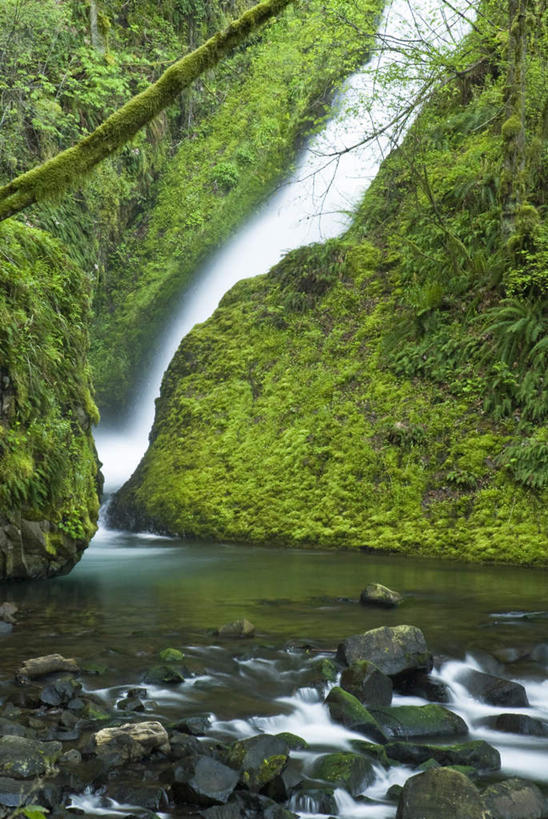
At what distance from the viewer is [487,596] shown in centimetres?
783

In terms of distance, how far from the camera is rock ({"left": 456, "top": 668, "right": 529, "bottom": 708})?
191 inches

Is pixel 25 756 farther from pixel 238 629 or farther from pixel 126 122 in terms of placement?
pixel 126 122

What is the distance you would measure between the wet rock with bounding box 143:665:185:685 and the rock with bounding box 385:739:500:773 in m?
1.77

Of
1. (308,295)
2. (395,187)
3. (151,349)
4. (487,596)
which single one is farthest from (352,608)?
(151,349)

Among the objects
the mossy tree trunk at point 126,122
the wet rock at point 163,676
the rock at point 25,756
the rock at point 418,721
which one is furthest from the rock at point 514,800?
the mossy tree trunk at point 126,122

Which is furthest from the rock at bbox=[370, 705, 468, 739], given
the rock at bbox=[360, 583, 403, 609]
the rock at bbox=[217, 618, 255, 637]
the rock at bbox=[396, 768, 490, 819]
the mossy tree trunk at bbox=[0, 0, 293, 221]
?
the mossy tree trunk at bbox=[0, 0, 293, 221]

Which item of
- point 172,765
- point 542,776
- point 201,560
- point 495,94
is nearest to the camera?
point 172,765

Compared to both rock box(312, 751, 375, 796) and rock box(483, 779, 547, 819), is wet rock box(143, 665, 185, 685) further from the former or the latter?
rock box(483, 779, 547, 819)

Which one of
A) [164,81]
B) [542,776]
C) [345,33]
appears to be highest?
[345,33]

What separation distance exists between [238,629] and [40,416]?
3911mm

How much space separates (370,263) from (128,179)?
8496 mm

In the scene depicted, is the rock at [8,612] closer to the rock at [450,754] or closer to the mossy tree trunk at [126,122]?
the mossy tree trunk at [126,122]

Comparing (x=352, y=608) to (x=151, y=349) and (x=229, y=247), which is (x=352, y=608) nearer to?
(x=151, y=349)

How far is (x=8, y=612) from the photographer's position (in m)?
6.89
